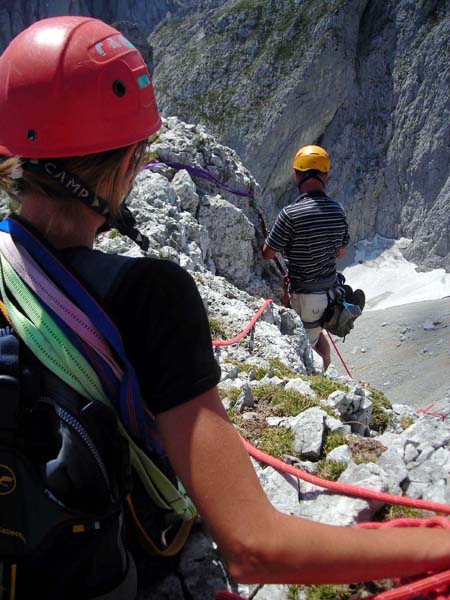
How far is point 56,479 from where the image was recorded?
1888mm

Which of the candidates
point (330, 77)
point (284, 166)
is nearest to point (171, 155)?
point (284, 166)

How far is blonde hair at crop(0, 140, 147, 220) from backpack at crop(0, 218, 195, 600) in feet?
0.98

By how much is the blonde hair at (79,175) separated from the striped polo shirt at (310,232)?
5997 millimetres

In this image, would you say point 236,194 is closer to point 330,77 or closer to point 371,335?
point 371,335

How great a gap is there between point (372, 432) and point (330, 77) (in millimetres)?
54938

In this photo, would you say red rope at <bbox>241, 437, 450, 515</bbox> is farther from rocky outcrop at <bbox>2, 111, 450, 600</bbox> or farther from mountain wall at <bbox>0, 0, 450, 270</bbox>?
mountain wall at <bbox>0, 0, 450, 270</bbox>

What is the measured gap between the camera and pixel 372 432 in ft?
15.4

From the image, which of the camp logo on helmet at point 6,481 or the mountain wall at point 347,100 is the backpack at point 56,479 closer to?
the camp logo on helmet at point 6,481

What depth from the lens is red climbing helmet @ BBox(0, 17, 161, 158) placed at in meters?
2.17

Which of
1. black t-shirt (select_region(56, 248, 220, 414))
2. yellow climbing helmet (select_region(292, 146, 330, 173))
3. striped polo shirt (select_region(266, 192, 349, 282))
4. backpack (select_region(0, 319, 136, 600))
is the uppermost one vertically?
black t-shirt (select_region(56, 248, 220, 414))

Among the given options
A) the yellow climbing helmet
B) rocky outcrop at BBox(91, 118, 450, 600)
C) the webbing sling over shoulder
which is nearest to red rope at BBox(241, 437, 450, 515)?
rocky outcrop at BBox(91, 118, 450, 600)

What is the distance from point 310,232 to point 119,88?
6.01 metres

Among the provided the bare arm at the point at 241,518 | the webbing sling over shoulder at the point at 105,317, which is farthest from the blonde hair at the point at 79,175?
the bare arm at the point at 241,518

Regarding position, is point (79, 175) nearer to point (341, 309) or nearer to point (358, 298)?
point (341, 309)
